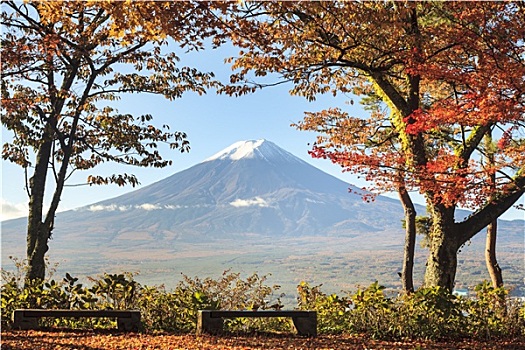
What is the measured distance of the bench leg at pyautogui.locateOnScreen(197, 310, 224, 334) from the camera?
6199mm

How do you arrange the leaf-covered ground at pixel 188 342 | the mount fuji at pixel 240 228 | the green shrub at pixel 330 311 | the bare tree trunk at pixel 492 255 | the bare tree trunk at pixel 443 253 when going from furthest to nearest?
the mount fuji at pixel 240 228 < the bare tree trunk at pixel 492 255 < the bare tree trunk at pixel 443 253 < the green shrub at pixel 330 311 < the leaf-covered ground at pixel 188 342

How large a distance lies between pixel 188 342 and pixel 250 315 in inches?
29.5

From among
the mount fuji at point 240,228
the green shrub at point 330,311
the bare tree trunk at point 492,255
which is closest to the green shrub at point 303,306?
the green shrub at point 330,311

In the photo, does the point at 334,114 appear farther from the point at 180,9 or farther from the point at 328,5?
the point at 180,9

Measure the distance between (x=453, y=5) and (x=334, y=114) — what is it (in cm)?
400

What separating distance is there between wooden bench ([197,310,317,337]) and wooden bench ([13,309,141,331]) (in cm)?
78

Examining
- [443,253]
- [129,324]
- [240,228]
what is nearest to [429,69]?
[443,253]

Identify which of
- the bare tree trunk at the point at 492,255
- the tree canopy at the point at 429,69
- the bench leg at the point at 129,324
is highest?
the tree canopy at the point at 429,69

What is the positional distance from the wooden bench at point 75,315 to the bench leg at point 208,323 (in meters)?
0.76

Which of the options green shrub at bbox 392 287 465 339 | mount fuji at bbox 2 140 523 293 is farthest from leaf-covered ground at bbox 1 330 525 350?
mount fuji at bbox 2 140 523 293

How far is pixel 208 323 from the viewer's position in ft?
20.4

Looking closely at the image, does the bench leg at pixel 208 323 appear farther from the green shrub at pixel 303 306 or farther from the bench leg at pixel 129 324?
the bench leg at pixel 129 324

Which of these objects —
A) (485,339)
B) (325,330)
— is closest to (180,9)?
(325,330)

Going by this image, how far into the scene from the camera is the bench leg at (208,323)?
6199mm
